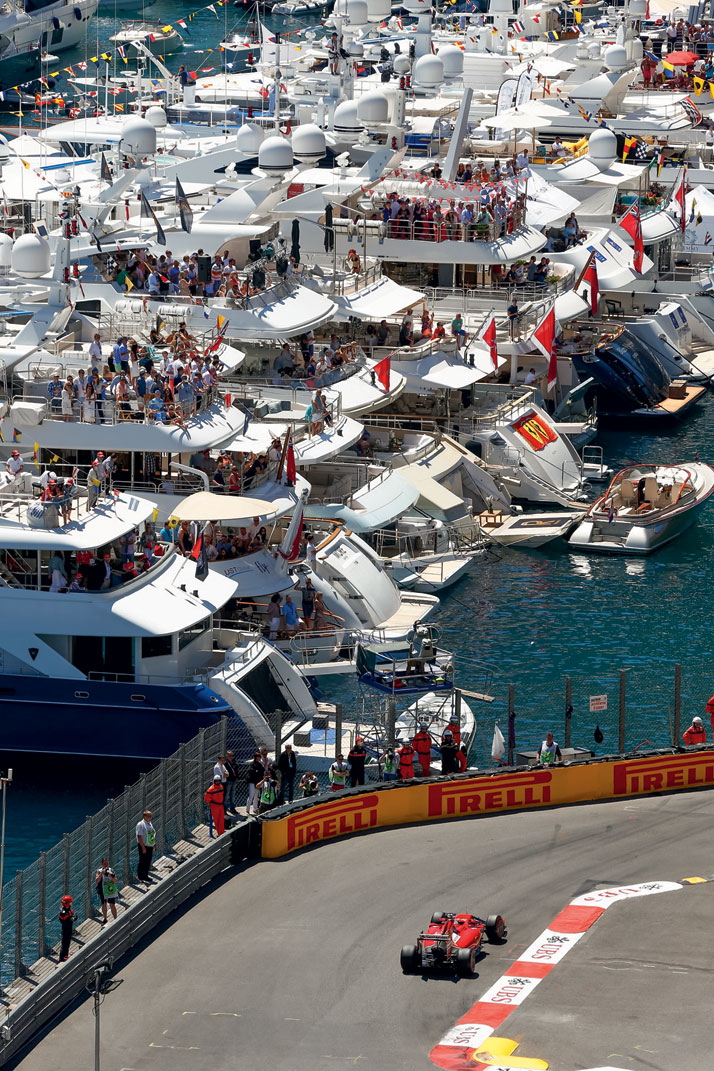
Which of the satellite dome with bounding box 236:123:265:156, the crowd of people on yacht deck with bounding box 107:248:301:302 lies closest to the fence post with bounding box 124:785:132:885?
the crowd of people on yacht deck with bounding box 107:248:301:302

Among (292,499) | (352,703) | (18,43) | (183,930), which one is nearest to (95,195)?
(292,499)

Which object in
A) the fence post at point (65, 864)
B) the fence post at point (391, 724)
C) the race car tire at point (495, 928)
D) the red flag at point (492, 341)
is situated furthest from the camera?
the red flag at point (492, 341)

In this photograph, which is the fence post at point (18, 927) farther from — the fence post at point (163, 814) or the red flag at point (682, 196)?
the red flag at point (682, 196)

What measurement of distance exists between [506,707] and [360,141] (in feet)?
141

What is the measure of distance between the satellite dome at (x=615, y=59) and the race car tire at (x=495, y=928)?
3183 inches

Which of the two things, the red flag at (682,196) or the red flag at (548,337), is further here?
the red flag at (682,196)

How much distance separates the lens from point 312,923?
37.9m

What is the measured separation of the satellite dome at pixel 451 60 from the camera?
107438 millimetres

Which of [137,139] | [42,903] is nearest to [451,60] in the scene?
[137,139]

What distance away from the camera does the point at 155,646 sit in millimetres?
48875

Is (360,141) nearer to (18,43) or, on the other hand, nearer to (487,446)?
(487,446)

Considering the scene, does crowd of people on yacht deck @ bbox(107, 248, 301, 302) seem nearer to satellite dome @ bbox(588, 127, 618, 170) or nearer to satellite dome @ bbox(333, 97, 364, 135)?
satellite dome @ bbox(333, 97, 364, 135)

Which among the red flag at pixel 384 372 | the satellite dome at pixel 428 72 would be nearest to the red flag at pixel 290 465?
the red flag at pixel 384 372

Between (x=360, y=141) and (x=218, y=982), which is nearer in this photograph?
(x=218, y=982)
